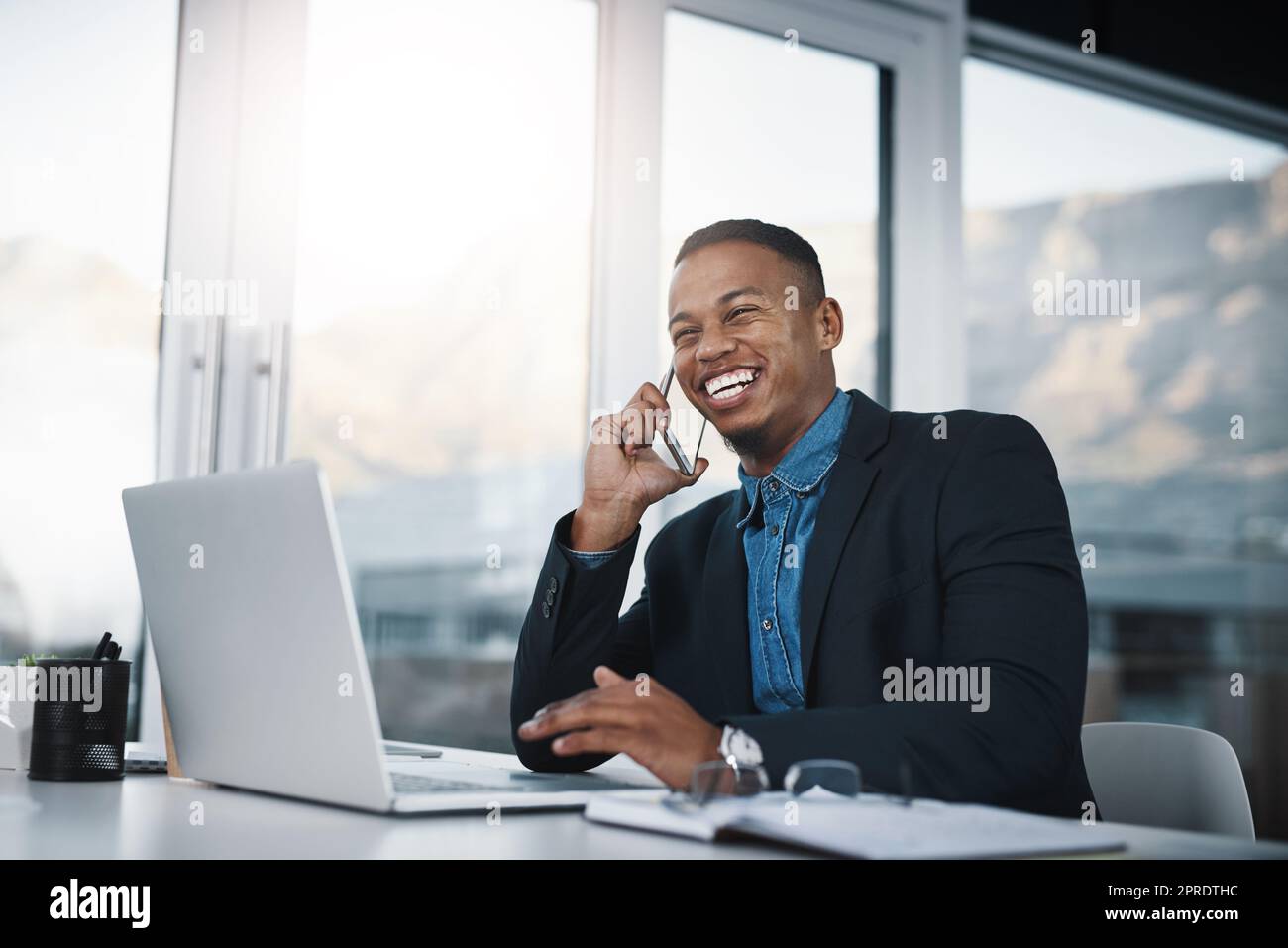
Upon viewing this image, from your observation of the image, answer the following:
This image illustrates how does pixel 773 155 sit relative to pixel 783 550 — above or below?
above

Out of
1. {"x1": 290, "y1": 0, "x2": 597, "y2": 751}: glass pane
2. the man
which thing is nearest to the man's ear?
the man

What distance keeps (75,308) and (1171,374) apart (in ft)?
11.8

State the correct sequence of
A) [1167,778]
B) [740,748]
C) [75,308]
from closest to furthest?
[740,748]
[1167,778]
[75,308]

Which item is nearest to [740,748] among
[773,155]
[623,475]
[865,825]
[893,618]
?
[865,825]

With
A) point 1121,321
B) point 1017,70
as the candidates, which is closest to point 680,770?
point 1017,70

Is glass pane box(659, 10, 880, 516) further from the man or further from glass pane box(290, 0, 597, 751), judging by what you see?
the man

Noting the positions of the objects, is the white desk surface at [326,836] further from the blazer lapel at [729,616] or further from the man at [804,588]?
the blazer lapel at [729,616]

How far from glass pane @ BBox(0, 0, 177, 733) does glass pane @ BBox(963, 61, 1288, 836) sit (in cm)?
257

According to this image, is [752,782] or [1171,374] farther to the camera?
[1171,374]

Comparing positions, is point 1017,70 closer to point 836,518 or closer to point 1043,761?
point 836,518

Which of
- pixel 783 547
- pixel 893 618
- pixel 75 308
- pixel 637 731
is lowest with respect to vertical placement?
pixel 637 731

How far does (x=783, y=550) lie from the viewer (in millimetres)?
1898

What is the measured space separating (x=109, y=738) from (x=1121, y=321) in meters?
3.98

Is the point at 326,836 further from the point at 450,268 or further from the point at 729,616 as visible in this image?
the point at 450,268
